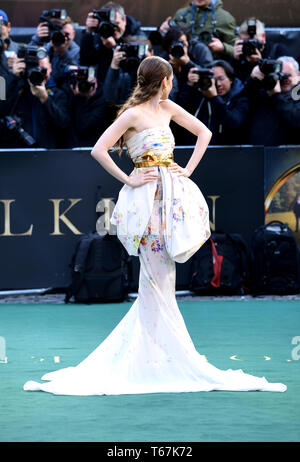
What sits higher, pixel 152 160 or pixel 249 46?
pixel 249 46

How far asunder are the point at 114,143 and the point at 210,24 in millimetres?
5895

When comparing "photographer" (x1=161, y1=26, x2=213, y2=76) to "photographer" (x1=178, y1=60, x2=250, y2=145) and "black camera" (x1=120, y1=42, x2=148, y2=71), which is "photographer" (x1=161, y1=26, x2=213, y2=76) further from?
"black camera" (x1=120, y1=42, x2=148, y2=71)

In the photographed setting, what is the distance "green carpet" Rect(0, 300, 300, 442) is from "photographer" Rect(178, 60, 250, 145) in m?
2.14

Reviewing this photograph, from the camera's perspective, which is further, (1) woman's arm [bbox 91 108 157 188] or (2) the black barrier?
(2) the black barrier

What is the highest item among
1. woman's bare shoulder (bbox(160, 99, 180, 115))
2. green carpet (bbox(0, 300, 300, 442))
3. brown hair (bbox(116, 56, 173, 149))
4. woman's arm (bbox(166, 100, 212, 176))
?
brown hair (bbox(116, 56, 173, 149))

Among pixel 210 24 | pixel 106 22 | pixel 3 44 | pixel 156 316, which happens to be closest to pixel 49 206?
pixel 3 44

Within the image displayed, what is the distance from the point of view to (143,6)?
40.0 feet

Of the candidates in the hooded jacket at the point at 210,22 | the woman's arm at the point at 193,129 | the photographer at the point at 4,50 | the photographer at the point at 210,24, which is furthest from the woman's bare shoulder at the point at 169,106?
the hooded jacket at the point at 210,22

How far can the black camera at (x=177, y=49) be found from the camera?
996 cm

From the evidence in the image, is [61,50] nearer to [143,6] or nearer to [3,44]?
[3,44]

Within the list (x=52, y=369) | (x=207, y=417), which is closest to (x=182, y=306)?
(x=52, y=369)

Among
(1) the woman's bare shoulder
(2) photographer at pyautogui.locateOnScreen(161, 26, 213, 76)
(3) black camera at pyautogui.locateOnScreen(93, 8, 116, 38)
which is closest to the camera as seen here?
(1) the woman's bare shoulder

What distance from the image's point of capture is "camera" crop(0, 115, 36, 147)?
9945 mm

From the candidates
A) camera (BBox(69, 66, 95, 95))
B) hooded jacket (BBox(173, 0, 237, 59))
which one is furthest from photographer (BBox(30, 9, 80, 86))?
hooded jacket (BBox(173, 0, 237, 59))
